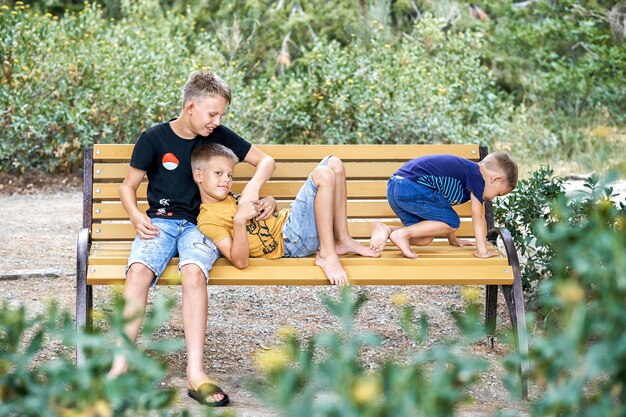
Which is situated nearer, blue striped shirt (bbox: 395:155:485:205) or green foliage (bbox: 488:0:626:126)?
blue striped shirt (bbox: 395:155:485:205)

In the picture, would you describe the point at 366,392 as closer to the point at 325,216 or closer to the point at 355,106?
the point at 325,216

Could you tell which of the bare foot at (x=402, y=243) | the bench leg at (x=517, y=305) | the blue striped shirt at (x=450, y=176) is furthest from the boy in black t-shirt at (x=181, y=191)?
the bench leg at (x=517, y=305)

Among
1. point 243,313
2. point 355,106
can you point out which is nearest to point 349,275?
point 243,313

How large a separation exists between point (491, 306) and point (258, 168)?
44.5 inches

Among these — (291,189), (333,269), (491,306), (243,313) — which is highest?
(291,189)

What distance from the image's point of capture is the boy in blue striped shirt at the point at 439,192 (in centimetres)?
392

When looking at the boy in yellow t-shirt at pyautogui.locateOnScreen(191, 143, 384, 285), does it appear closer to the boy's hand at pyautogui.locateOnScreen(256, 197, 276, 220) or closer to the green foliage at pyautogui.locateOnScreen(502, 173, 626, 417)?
the boy's hand at pyautogui.locateOnScreen(256, 197, 276, 220)

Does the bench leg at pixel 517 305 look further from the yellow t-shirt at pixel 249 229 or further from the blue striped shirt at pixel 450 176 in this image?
the yellow t-shirt at pixel 249 229

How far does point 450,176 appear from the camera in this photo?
13.1 feet

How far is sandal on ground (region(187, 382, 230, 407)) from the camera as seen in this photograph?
315 cm

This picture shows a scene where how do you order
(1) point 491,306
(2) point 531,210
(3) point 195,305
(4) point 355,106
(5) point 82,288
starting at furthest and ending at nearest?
(4) point 355,106 < (2) point 531,210 < (1) point 491,306 < (5) point 82,288 < (3) point 195,305

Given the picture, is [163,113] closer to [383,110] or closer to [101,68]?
[101,68]

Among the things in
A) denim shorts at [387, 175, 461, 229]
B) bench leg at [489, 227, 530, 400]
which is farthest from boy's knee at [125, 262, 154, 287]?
bench leg at [489, 227, 530, 400]

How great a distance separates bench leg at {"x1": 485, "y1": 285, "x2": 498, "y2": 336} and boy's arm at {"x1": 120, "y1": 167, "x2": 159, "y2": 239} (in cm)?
142
